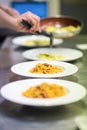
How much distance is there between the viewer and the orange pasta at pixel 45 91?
1.03 meters

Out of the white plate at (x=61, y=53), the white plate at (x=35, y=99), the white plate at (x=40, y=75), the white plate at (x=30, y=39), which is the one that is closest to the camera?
the white plate at (x=35, y=99)

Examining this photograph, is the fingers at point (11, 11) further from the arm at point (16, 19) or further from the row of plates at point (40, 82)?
the row of plates at point (40, 82)

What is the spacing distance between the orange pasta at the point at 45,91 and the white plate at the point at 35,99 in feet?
0.07

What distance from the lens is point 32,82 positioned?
119 centimetres

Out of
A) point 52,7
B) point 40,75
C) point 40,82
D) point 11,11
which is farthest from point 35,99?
point 52,7

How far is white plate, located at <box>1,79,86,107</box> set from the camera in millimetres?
973

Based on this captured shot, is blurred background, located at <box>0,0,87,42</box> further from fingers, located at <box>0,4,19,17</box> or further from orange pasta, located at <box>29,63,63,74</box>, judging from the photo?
orange pasta, located at <box>29,63,63,74</box>

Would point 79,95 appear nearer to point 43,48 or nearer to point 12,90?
point 12,90

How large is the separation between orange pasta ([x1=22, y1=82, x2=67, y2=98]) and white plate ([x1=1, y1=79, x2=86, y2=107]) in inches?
0.9

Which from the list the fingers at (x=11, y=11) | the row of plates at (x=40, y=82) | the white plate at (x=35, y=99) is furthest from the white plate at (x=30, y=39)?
the white plate at (x=35, y=99)

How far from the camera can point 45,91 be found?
1.04 metres

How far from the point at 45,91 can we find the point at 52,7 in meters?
2.92

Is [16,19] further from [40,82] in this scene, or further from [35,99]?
[35,99]

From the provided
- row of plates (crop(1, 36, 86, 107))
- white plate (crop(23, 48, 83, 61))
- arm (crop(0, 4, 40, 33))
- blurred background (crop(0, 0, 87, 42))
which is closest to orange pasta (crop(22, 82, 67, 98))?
row of plates (crop(1, 36, 86, 107))
